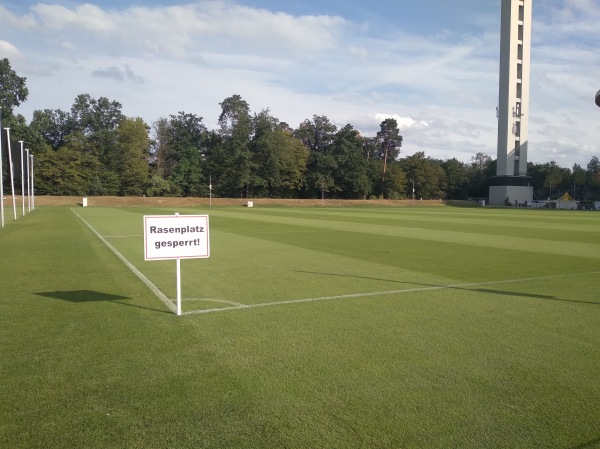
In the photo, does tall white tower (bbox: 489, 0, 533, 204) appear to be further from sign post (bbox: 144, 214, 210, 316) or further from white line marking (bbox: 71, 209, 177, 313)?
sign post (bbox: 144, 214, 210, 316)

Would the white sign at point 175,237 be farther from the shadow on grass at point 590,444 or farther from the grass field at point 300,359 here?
the shadow on grass at point 590,444

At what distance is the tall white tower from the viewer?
85562 millimetres

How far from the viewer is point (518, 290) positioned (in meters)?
9.25

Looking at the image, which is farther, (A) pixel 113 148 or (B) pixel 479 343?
(A) pixel 113 148

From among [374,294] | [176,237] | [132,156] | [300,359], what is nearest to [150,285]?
[176,237]

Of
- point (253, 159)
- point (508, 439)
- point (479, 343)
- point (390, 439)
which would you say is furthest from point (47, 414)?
point (253, 159)

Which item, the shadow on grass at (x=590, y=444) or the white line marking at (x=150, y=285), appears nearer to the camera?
the shadow on grass at (x=590, y=444)

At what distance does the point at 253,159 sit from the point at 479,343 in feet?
285

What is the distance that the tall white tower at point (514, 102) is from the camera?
85562mm

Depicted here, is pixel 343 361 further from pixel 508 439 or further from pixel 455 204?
pixel 455 204

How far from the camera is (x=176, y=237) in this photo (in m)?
7.05

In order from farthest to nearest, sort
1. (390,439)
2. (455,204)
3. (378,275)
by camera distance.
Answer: (455,204), (378,275), (390,439)

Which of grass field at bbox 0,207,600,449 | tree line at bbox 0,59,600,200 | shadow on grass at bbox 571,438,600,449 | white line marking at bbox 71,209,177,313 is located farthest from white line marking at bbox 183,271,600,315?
tree line at bbox 0,59,600,200

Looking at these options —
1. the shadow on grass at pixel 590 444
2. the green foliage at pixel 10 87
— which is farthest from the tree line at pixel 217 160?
the shadow on grass at pixel 590 444
